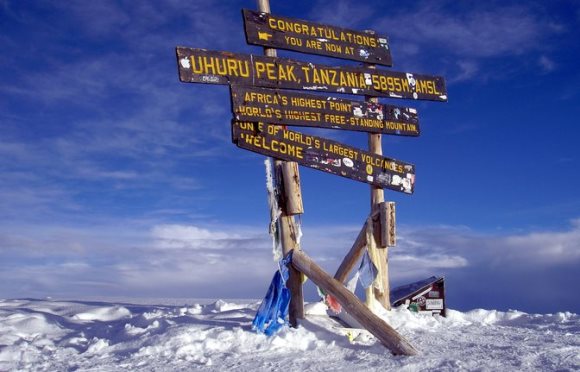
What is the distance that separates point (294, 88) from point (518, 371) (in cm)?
453

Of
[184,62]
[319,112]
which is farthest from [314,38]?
[184,62]

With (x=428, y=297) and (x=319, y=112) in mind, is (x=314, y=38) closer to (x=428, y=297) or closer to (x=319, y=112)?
(x=319, y=112)

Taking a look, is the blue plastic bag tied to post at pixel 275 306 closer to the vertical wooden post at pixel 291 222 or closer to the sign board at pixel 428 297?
the vertical wooden post at pixel 291 222

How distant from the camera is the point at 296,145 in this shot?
26.2 ft

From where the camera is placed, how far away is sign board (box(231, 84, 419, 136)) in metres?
7.64

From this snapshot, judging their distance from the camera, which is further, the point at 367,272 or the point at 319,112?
the point at 367,272

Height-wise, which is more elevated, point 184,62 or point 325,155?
point 184,62

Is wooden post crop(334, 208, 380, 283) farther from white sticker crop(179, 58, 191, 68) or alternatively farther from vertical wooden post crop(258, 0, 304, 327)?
white sticker crop(179, 58, 191, 68)

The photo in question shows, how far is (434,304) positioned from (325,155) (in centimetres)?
352

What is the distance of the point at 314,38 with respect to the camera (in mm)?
8688

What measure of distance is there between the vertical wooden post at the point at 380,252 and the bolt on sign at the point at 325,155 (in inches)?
6.7

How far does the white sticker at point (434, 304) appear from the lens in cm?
994

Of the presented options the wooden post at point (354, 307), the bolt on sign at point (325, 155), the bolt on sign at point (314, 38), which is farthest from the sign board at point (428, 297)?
the bolt on sign at point (314, 38)

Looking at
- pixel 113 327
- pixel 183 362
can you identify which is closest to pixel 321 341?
pixel 183 362
